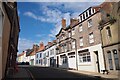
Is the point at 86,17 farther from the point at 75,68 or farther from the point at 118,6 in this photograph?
the point at 75,68

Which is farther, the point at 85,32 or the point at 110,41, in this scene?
the point at 85,32

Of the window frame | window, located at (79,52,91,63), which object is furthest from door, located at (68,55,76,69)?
the window frame

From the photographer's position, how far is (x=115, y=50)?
18.8 m

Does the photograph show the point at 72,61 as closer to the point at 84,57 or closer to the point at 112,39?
the point at 84,57

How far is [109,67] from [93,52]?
4380 mm

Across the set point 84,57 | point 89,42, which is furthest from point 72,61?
point 89,42

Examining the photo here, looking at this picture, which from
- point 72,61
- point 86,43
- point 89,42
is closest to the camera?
point 89,42

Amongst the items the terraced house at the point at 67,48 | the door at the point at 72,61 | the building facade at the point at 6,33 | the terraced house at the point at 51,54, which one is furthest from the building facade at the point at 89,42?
the terraced house at the point at 51,54

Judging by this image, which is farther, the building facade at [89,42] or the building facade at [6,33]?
the building facade at [89,42]

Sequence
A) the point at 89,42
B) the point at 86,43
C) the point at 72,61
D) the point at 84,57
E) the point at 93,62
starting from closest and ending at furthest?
the point at 93,62
the point at 89,42
the point at 86,43
the point at 84,57
the point at 72,61

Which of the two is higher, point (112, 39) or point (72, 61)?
point (112, 39)

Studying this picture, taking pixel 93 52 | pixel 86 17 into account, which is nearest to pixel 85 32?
pixel 86 17

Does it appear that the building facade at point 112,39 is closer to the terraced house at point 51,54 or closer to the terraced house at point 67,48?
the terraced house at point 67,48

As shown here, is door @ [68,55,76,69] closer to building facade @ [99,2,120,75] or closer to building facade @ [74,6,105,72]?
building facade @ [74,6,105,72]
